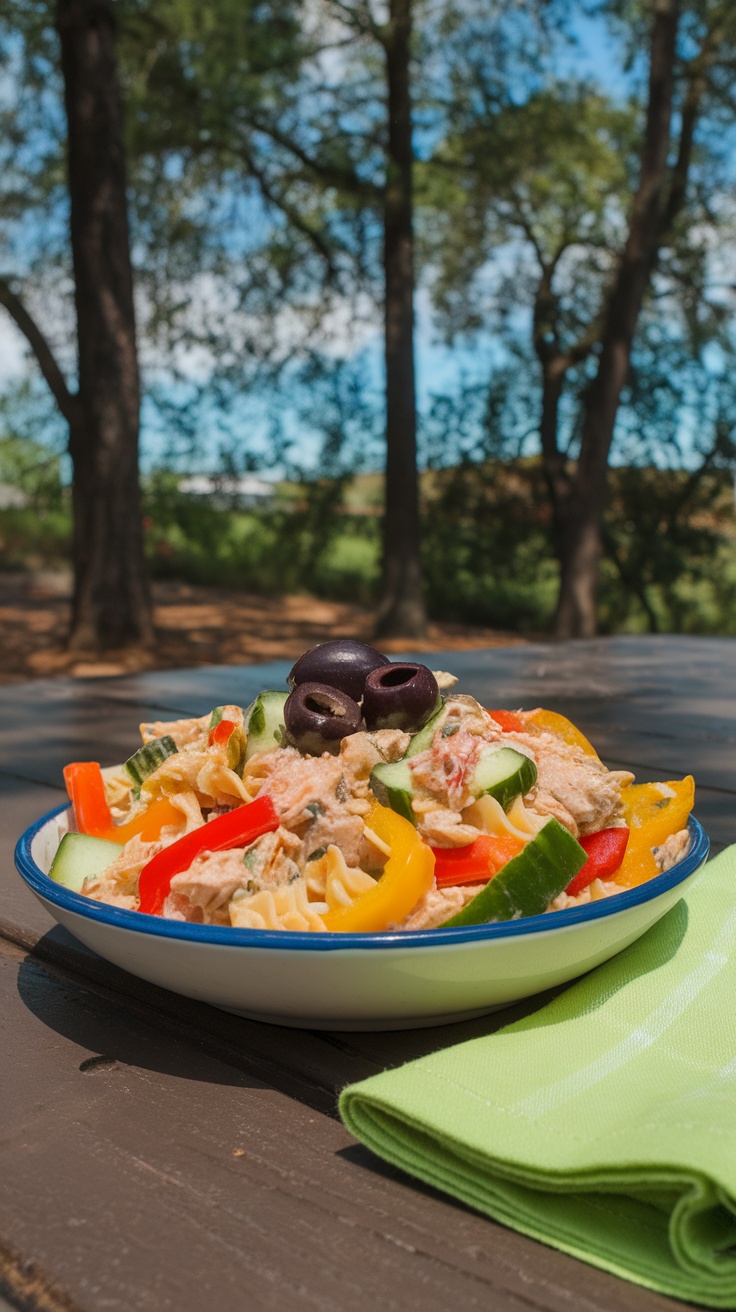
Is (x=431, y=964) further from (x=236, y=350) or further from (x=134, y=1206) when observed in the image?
(x=236, y=350)

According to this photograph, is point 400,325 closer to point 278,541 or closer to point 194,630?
point 194,630

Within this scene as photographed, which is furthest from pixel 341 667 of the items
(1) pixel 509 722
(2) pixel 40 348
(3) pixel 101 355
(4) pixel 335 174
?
(4) pixel 335 174

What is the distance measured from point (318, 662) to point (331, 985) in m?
0.41

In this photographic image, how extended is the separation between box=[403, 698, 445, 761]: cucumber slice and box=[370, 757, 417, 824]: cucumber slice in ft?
0.12

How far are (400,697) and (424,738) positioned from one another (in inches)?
2.3

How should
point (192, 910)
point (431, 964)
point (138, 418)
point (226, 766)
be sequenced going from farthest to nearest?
1. point (138, 418)
2. point (226, 766)
3. point (192, 910)
4. point (431, 964)

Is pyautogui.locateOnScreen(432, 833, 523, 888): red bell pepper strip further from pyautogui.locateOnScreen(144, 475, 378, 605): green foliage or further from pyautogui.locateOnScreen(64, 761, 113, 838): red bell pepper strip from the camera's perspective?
pyautogui.locateOnScreen(144, 475, 378, 605): green foliage

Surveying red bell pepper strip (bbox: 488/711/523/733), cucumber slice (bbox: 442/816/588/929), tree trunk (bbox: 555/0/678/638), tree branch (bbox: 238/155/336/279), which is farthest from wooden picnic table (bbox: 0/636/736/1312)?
tree branch (bbox: 238/155/336/279)

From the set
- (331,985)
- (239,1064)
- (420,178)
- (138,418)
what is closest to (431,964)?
(331,985)

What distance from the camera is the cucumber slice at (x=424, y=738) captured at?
1.05 meters

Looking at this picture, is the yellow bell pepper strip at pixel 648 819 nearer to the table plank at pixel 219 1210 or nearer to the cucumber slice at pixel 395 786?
the cucumber slice at pixel 395 786

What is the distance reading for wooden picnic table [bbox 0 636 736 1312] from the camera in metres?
0.61

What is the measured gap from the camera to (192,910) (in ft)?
3.00

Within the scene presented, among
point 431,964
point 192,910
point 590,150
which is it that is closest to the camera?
point 431,964
